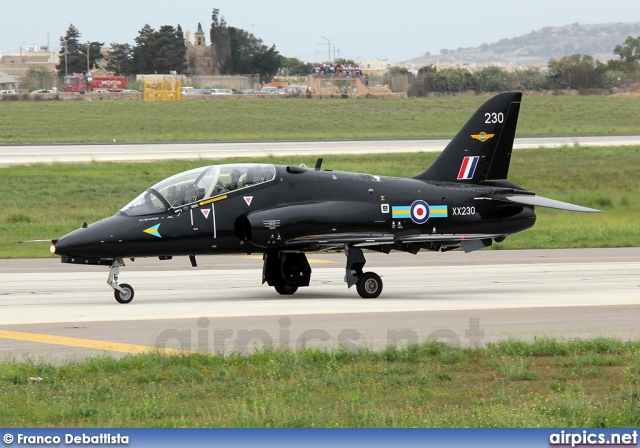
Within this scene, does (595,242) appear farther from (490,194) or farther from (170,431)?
(170,431)

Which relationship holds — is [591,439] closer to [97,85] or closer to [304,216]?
[304,216]

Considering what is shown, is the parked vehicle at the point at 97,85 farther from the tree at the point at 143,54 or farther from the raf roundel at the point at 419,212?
the raf roundel at the point at 419,212

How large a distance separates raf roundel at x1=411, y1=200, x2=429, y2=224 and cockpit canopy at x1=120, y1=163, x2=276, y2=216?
327 cm

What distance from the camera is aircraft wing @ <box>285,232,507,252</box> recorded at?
775 inches

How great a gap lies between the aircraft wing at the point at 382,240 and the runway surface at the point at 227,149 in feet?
104

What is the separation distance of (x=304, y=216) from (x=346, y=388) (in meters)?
8.89

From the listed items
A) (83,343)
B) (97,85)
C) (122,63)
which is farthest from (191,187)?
(122,63)

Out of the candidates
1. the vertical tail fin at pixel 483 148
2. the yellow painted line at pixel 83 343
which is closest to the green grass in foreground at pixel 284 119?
the vertical tail fin at pixel 483 148

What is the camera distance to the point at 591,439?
8516 mm

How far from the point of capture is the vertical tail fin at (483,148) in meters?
21.8

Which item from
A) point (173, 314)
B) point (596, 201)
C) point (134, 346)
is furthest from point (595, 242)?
point (134, 346)

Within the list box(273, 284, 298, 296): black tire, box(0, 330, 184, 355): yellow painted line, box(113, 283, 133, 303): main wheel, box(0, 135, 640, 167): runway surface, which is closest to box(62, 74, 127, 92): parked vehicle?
box(0, 135, 640, 167): runway surface

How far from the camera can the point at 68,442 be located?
8.29 meters

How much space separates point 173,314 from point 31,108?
90.2 meters
